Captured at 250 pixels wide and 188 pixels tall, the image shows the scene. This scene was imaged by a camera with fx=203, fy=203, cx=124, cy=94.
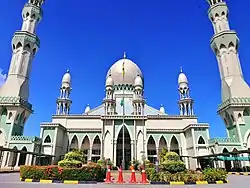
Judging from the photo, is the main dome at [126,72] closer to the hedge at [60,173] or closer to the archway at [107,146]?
the archway at [107,146]

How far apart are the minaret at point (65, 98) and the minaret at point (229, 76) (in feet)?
110

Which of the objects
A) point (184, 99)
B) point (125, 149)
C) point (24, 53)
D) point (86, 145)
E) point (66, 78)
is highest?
point (24, 53)

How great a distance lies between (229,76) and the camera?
39.2 meters

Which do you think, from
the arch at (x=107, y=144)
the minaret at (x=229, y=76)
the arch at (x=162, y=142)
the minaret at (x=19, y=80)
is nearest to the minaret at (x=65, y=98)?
the minaret at (x=19, y=80)

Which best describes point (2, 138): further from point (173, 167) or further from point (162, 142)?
point (173, 167)

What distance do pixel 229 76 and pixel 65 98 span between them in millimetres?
35973

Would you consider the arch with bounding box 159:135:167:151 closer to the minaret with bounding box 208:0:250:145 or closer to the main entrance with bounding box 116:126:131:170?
the main entrance with bounding box 116:126:131:170

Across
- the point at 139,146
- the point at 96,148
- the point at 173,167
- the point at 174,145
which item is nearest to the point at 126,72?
the point at 96,148

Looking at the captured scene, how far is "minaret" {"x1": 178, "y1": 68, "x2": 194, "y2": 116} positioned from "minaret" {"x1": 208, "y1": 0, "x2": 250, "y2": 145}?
8056mm

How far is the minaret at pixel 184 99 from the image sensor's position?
47719mm

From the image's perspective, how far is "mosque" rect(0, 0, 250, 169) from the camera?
36.1 m

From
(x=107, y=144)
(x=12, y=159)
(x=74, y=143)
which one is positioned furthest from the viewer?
(x=74, y=143)

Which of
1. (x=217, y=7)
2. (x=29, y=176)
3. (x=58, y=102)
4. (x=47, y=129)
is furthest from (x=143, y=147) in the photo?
(x=217, y=7)

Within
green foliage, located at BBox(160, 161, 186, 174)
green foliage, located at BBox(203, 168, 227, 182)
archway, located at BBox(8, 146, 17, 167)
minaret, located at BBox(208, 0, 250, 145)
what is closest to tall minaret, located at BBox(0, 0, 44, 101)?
archway, located at BBox(8, 146, 17, 167)
